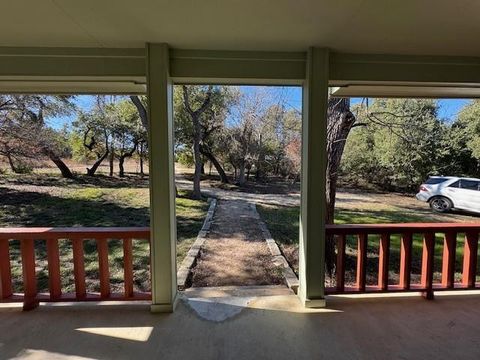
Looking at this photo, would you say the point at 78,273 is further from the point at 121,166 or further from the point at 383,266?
the point at 121,166

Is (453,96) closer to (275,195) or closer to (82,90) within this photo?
(82,90)

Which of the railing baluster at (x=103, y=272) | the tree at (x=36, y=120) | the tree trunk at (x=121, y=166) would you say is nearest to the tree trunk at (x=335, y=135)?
the railing baluster at (x=103, y=272)

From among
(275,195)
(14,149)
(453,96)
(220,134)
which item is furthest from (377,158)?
(14,149)

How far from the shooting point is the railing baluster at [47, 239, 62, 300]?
7.91 feet

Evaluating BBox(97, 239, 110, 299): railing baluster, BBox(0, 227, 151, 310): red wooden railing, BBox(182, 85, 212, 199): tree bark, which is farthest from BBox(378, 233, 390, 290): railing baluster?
BBox(182, 85, 212, 199): tree bark

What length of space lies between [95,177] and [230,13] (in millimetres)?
9106

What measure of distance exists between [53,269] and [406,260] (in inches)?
117

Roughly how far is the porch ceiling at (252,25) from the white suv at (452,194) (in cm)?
576

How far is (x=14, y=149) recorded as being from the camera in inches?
311

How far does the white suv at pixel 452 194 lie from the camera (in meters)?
6.78

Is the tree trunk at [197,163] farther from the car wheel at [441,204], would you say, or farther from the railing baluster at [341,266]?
the railing baluster at [341,266]

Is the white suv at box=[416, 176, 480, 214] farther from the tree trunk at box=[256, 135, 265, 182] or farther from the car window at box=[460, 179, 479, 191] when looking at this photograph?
the tree trunk at box=[256, 135, 265, 182]

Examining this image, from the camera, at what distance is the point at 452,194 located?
7.17 meters

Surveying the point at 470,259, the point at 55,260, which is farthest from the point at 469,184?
the point at 55,260
